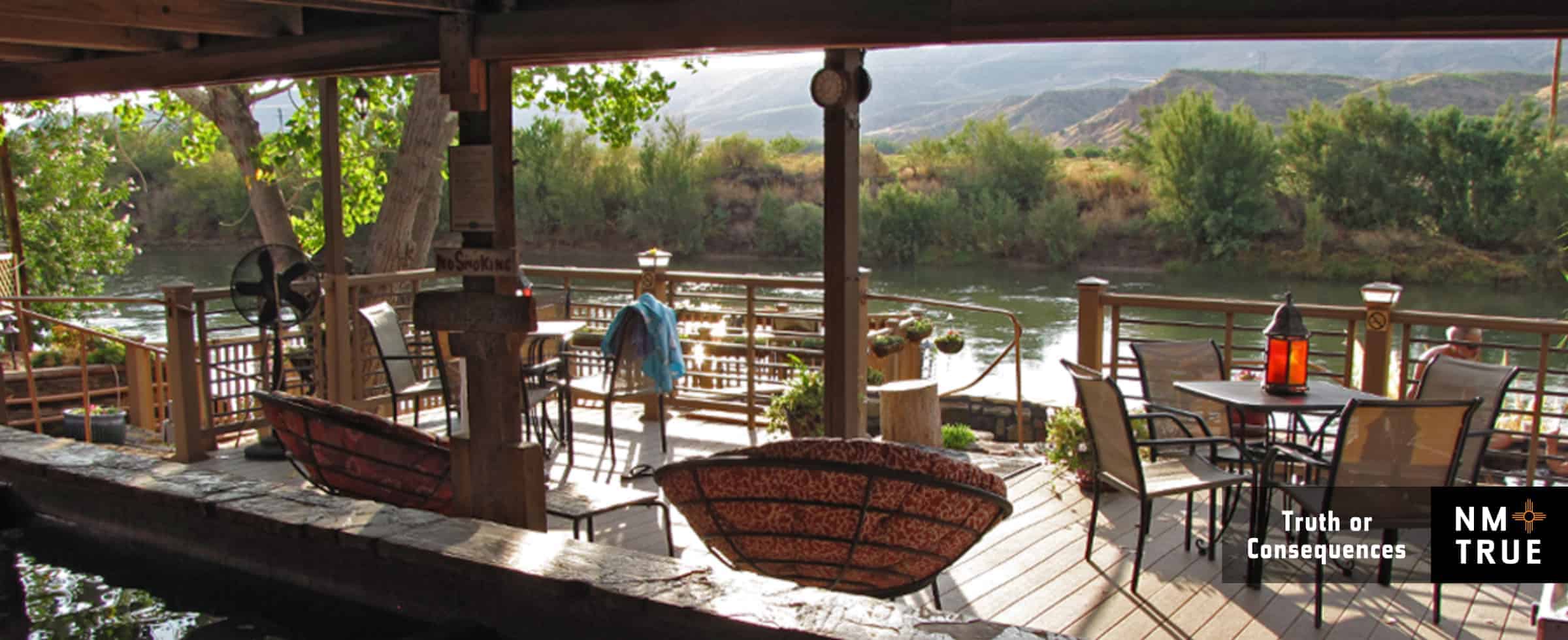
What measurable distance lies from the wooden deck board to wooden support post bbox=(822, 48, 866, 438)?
722 mm

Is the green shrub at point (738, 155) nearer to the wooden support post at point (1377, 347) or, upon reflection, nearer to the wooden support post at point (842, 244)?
the wooden support post at point (1377, 347)

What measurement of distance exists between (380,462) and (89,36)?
81.6 inches

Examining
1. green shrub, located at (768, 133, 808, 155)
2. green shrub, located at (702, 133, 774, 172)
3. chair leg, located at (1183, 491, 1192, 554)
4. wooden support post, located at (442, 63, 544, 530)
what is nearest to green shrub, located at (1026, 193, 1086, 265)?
green shrub, located at (702, 133, 774, 172)

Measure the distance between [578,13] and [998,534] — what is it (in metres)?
2.33

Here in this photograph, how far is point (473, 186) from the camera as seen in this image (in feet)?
11.7

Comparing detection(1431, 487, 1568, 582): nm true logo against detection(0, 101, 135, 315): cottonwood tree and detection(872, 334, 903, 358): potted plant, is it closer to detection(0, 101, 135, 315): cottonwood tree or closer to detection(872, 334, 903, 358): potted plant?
detection(872, 334, 903, 358): potted plant

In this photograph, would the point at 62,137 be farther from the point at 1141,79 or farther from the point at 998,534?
the point at 1141,79

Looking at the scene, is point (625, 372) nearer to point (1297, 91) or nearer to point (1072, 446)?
point (1072, 446)

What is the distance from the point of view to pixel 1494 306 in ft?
72.0

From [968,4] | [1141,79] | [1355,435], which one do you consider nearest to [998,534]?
[1355,435]

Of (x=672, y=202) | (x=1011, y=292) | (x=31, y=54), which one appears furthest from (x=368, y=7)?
(x=672, y=202)

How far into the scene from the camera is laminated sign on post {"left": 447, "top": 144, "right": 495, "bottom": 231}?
356 centimetres

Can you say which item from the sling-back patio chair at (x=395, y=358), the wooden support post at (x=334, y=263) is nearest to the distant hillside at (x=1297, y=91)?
the wooden support post at (x=334, y=263)

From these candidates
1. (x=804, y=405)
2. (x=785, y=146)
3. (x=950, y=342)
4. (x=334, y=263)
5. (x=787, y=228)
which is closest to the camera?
(x=804, y=405)
